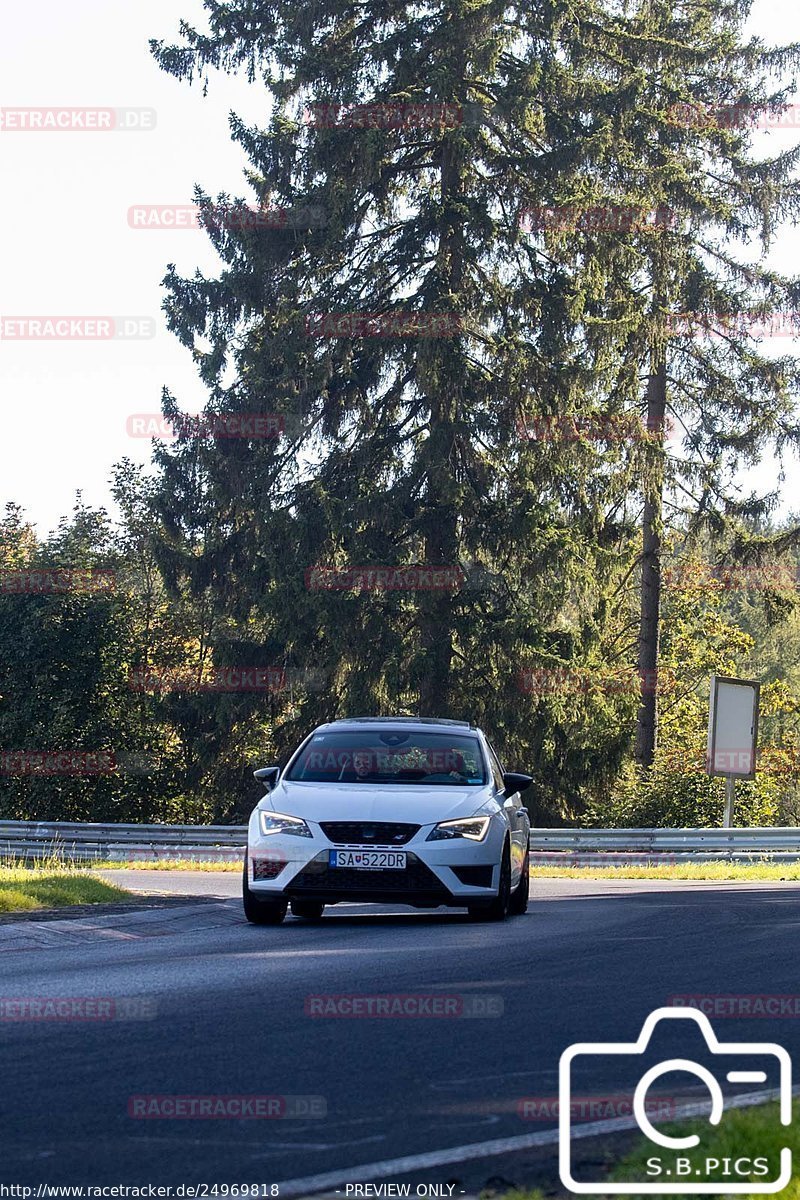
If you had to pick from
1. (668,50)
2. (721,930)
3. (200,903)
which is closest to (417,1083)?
(721,930)

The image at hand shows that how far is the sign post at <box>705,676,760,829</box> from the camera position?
32.6m

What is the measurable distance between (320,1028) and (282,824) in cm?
495

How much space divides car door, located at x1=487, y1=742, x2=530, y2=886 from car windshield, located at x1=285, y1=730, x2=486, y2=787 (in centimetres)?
23

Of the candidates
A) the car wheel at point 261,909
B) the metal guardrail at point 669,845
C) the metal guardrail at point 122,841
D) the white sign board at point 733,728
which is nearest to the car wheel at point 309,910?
the car wheel at point 261,909

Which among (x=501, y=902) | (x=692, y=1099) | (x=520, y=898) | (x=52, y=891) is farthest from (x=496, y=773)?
(x=692, y=1099)

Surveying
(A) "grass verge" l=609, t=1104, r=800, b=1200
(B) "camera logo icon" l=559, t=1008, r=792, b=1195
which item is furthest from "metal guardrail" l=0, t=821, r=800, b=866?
(A) "grass verge" l=609, t=1104, r=800, b=1200

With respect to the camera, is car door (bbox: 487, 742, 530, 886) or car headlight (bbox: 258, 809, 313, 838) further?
car door (bbox: 487, 742, 530, 886)

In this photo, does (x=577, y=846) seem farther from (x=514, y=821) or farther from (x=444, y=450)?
(x=514, y=821)

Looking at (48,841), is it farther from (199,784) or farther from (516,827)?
(516,827)

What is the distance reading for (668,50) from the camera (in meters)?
41.9

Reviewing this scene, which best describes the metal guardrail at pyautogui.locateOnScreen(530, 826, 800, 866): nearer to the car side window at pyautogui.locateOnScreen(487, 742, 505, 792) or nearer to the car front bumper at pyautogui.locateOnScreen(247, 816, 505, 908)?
the car side window at pyautogui.locateOnScreen(487, 742, 505, 792)

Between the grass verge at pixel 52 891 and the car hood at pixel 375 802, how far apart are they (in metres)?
2.51

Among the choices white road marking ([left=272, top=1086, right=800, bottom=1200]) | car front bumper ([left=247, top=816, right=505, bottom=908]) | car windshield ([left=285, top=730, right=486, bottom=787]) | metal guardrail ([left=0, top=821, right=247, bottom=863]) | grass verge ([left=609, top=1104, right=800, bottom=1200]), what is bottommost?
metal guardrail ([left=0, top=821, right=247, bottom=863])

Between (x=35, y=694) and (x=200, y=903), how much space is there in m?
35.7
